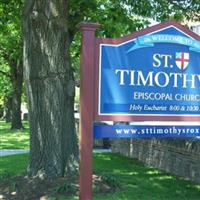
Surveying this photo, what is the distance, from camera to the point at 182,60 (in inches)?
253

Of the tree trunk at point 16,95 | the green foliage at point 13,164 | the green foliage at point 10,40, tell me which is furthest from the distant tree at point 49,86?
the tree trunk at point 16,95

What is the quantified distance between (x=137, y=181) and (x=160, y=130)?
149 inches

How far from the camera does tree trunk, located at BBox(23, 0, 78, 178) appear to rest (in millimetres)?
9078

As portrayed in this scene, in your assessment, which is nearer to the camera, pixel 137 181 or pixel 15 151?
pixel 137 181

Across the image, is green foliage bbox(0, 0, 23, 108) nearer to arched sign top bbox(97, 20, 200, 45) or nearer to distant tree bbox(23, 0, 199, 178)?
distant tree bbox(23, 0, 199, 178)

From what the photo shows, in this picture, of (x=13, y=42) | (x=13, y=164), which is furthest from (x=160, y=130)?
(x=13, y=42)

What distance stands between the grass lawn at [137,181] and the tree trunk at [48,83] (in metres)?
1.06

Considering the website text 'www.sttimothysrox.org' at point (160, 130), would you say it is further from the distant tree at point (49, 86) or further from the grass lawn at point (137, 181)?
the distant tree at point (49, 86)

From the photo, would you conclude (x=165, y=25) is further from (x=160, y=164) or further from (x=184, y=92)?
(x=160, y=164)

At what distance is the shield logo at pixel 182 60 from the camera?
6398 mm

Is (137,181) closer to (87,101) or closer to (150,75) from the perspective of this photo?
(150,75)

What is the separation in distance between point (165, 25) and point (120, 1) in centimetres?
666

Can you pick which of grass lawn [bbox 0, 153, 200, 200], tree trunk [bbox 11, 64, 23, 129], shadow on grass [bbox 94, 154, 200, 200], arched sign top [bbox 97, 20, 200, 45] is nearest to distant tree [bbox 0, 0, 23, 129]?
tree trunk [bbox 11, 64, 23, 129]

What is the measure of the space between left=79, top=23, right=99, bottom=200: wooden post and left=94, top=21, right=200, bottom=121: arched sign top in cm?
10
